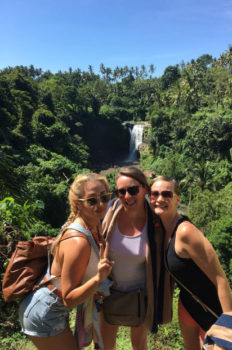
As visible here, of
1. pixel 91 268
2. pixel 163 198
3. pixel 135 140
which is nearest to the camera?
pixel 91 268

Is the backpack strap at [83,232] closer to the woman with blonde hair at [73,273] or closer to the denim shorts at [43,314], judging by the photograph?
the woman with blonde hair at [73,273]

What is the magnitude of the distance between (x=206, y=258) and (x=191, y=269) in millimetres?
150

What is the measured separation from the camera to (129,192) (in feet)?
6.92

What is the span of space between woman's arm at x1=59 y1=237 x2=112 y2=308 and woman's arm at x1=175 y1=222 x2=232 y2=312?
57cm

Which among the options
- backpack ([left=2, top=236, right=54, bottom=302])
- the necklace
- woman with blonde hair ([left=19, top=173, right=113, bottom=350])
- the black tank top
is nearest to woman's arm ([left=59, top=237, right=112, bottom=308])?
woman with blonde hair ([left=19, top=173, right=113, bottom=350])

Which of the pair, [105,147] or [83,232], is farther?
[105,147]

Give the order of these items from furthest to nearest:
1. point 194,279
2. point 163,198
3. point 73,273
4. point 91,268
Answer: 1. point 163,198
2. point 194,279
3. point 91,268
4. point 73,273

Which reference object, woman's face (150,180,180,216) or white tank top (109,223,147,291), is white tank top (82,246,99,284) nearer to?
white tank top (109,223,147,291)

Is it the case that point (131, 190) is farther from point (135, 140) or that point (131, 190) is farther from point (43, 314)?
point (135, 140)

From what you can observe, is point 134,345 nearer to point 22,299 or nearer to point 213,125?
point 22,299

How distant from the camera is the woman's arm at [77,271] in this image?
1.63 m

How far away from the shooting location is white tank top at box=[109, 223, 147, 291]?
2.06 metres

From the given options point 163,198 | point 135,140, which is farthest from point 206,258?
point 135,140

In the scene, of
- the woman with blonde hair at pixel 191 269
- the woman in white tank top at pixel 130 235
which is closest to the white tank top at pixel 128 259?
the woman in white tank top at pixel 130 235
